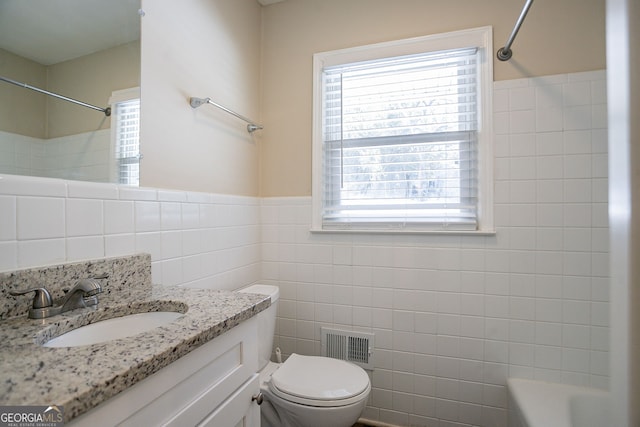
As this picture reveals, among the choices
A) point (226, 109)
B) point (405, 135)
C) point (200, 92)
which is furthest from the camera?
point (405, 135)

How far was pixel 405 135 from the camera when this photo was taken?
5.53ft

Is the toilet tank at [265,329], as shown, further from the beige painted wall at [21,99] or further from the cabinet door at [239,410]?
the beige painted wall at [21,99]

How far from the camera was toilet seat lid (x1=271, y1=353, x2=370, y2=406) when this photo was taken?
123 cm

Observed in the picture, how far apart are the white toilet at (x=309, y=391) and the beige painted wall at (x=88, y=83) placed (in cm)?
110

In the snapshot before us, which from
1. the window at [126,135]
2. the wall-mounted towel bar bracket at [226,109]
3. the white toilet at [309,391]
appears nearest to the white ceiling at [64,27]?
the window at [126,135]

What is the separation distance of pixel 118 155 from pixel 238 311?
71cm

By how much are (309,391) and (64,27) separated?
1.57m

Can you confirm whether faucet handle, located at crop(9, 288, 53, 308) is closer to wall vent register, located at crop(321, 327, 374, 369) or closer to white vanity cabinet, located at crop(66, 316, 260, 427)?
white vanity cabinet, located at crop(66, 316, 260, 427)

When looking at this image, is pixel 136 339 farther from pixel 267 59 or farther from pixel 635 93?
pixel 267 59

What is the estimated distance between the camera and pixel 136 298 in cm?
93

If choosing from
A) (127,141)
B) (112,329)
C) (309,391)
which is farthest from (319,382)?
(127,141)

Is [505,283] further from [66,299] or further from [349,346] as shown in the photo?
[66,299]

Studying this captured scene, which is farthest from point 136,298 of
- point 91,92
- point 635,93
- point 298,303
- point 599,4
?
point 599,4

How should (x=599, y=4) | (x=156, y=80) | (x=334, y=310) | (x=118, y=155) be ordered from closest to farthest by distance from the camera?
1. (x=118, y=155)
2. (x=156, y=80)
3. (x=599, y=4)
4. (x=334, y=310)
